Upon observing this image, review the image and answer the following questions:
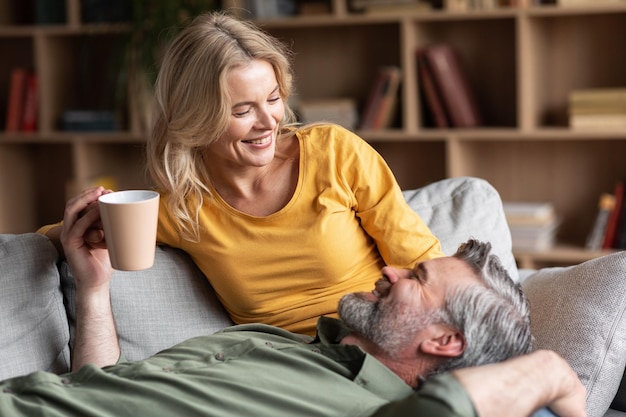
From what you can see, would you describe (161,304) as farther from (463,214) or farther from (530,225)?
(530,225)

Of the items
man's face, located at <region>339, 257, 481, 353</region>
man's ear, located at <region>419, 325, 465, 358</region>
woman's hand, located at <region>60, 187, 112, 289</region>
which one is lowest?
man's ear, located at <region>419, 325, 465, 358</region>

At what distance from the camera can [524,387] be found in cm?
146

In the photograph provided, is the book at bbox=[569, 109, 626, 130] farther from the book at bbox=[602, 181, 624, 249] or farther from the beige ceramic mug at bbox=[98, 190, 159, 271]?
the beige ceramic mug at bbox=[98, 190, 159, 271]

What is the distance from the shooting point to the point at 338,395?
156 cm

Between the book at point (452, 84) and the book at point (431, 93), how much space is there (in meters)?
0.01

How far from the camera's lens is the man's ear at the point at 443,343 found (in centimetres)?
161

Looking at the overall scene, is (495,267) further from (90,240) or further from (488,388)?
(90,240)

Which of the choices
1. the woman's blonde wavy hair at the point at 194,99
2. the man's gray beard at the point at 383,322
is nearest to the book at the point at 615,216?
the woman's blonde wavy hair at the point at 194,99

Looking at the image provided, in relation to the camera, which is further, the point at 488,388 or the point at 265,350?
the point at 265,350

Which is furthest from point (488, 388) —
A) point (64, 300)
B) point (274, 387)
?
point (64, 300)

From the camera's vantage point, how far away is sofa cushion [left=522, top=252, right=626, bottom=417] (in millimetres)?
1889

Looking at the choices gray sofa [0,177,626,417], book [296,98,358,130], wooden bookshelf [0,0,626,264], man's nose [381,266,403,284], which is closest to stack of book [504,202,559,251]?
wooden bookshelf [0,0,626,264]

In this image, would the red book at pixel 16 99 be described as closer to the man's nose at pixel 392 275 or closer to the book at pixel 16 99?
the book at pixel 16 99

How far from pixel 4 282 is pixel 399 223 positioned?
816mm
